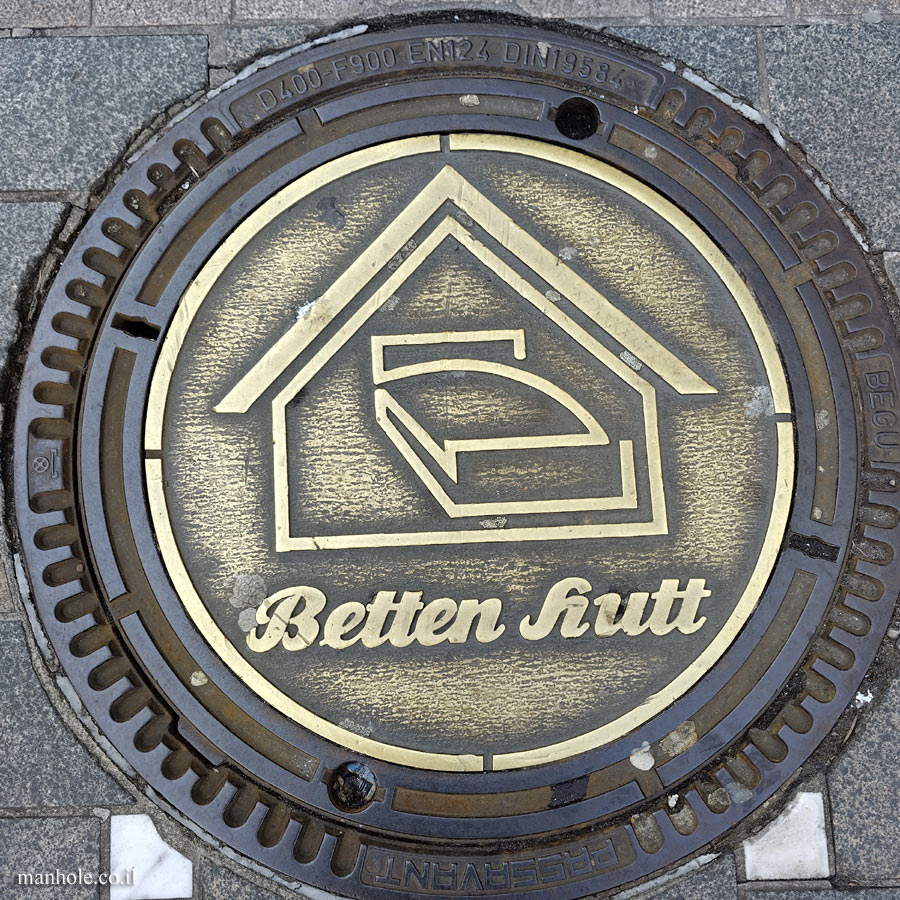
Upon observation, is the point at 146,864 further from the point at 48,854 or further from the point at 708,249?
the point at 708,249

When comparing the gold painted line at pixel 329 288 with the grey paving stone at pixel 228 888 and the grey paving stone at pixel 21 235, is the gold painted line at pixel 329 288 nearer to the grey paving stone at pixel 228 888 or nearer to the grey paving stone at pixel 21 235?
the grey paving stone at pixel 21 235

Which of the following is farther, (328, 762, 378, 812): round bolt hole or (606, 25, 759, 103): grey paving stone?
(606, 25, 759, 103): grey paving stone

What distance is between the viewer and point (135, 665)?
5.74 feet

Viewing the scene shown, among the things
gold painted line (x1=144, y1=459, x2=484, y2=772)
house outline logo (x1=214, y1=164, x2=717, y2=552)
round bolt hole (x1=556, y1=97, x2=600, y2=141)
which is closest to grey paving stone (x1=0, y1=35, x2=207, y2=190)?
house outline logo (x1=214, y1=164, x2=717, y2=552)

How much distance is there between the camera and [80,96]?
1.86 meters

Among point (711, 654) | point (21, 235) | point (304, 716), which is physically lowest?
point (304, 716)

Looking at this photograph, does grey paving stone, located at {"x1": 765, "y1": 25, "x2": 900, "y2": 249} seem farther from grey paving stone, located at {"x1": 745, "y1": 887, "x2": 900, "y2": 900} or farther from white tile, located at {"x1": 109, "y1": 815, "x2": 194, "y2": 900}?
white tile, located at {"x1": 109, "y1": 815, "x2": 194, "y2": 900}

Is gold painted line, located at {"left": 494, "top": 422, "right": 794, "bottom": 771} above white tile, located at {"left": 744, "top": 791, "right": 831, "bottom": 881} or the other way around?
above

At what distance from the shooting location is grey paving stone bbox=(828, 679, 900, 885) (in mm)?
1734

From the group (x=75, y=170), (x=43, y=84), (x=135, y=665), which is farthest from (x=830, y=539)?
(x=43, y=84)

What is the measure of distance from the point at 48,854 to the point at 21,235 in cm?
153

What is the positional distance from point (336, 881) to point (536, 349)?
1361mm

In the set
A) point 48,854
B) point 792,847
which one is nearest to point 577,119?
point 792,847

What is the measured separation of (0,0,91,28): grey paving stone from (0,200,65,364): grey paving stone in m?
0.49
